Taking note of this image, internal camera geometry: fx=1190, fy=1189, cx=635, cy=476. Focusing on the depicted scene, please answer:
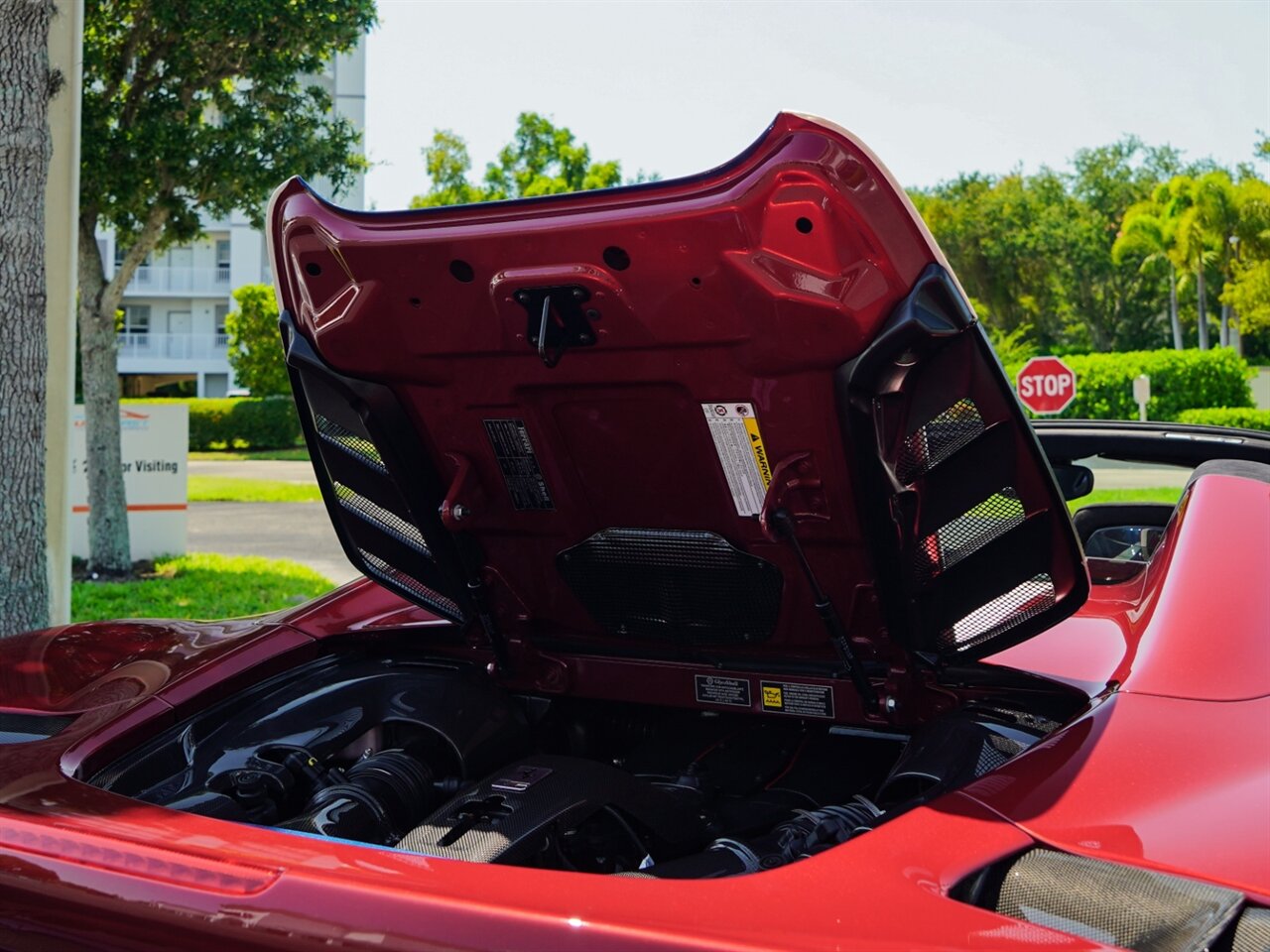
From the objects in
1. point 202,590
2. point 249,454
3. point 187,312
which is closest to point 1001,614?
point 202,590

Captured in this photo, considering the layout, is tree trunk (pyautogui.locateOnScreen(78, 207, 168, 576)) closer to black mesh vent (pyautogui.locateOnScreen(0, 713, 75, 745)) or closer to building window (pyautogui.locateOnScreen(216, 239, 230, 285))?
black mesh vent (pyautogui.locateOnScreen(0, 713, 75, 745))

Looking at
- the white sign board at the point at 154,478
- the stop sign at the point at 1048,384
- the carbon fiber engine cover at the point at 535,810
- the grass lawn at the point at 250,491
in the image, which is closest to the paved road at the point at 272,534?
the grass lawn at the point at 250,491

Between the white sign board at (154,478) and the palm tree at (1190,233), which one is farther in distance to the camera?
the palm tree at (1190,233)

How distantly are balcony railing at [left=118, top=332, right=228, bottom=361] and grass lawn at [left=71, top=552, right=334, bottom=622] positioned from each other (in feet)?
129

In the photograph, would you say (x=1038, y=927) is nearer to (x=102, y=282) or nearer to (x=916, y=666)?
(x=916, y=666)

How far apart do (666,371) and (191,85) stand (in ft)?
29.3

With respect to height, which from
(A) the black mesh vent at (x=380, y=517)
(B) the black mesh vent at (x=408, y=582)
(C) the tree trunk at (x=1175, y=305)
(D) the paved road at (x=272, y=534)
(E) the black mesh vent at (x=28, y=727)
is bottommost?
(D) the paved road at (x=272, y=534)

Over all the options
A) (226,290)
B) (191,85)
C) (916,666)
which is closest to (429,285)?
(916,666)

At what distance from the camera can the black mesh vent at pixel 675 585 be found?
85.1 inches

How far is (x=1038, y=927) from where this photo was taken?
1219 mm

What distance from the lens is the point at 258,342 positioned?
32062 mm

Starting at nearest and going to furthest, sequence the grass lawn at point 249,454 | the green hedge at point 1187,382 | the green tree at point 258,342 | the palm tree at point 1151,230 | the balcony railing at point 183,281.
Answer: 1. the grass lawn at point 249,454
2. the green tree at point 258,342
3. the green hedge at point 1187,382
4. the palm tree at point 1151,230
5. the balcony railing at point 183,281

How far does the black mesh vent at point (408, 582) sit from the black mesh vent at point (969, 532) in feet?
3.28

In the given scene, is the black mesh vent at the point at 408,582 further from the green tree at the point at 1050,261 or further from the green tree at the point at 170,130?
the green tree at the point at 1050,261
